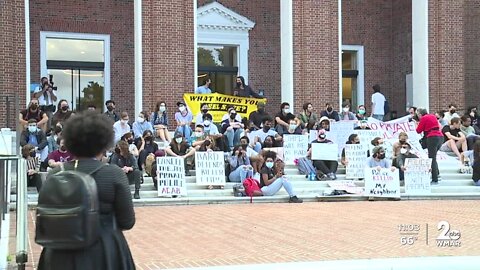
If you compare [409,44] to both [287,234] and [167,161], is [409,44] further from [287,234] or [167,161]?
[287,234]

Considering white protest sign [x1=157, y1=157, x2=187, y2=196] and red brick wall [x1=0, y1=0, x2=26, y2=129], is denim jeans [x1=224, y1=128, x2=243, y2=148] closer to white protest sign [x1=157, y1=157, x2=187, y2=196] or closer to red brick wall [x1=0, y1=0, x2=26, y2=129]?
white protest sign [x1=157, y1=157, x2=187, y2=196]

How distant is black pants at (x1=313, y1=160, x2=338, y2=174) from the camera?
18.4m

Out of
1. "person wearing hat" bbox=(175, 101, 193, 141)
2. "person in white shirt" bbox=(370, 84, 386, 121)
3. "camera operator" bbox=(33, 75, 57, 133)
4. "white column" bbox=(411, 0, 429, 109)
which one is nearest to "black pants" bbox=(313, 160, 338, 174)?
"person wearing hat" bbox=(175, 101, 193, 141)

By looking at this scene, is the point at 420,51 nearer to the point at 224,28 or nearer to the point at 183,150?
the point at 224,28

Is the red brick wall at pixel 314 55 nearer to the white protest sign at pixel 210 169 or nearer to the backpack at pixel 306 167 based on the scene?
the backpack at pixel 306 167

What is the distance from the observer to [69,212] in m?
3.97

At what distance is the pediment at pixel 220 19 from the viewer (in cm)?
2753

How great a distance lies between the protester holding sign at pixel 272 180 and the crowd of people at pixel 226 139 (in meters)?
0.02

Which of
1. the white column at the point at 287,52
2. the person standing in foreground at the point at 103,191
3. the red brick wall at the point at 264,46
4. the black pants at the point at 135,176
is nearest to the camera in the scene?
the person standing in foreground at the point at 103,191

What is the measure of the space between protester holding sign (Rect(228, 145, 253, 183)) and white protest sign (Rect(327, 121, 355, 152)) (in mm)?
4244

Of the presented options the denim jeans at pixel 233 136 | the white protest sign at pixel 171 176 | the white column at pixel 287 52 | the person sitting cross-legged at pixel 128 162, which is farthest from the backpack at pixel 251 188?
the white column at pixel 287 52

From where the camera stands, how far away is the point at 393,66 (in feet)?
102

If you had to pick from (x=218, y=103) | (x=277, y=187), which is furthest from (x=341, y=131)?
(x=277, y=187)

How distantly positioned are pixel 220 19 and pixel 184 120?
8687mm
